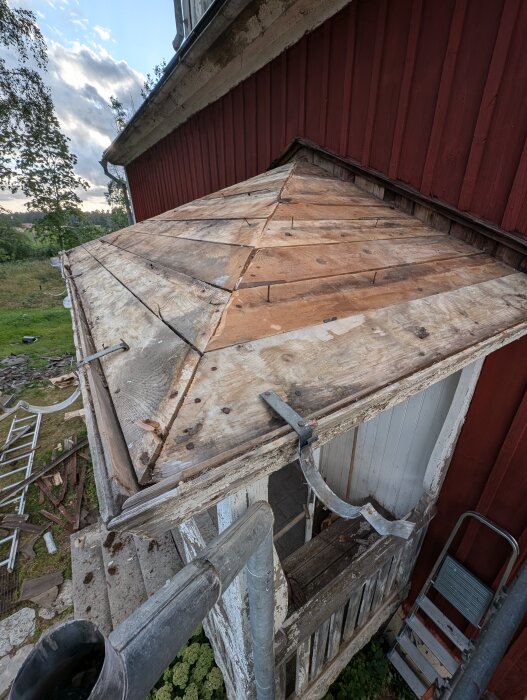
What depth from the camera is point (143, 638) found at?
1.82 feet

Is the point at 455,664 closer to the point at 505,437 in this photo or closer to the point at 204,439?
the point at 505,437

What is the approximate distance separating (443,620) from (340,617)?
103 cm

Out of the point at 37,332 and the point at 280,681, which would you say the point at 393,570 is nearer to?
the point at 280,681

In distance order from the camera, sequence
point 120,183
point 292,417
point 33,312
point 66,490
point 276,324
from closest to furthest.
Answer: point 292,417, point 276,324, point 66,490, point 120,183, point 33,312

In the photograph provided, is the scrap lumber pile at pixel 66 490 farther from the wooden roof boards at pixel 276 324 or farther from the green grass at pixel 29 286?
the green grass at pixel 29 286

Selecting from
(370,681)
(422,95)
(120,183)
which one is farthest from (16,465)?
(120,183)

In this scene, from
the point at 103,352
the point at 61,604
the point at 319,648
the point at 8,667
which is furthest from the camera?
the point at 61,604

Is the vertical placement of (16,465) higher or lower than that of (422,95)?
lower

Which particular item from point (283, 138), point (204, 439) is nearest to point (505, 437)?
point (204, 439)

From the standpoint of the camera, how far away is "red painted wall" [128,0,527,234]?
61.5 inches

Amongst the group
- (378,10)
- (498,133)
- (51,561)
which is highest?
(378,10)

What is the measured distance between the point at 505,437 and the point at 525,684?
1973 mm

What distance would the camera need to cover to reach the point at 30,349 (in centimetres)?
884

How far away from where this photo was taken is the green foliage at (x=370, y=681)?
254cm
